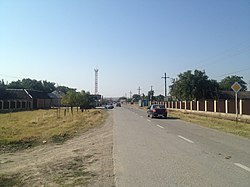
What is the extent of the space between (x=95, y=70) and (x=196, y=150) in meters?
106

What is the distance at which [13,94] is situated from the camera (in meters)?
83.3

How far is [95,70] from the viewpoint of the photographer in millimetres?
115875

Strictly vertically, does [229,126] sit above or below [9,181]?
above

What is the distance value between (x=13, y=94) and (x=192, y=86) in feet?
156

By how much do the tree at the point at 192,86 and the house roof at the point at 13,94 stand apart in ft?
139

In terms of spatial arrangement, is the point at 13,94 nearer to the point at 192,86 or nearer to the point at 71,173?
the point at 192,86

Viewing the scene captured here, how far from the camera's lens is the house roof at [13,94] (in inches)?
3074

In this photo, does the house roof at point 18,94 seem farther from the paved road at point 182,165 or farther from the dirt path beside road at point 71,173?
the paved road at point 182,165

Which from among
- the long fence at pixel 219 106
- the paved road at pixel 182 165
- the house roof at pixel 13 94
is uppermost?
the house roof at pixel 13 94

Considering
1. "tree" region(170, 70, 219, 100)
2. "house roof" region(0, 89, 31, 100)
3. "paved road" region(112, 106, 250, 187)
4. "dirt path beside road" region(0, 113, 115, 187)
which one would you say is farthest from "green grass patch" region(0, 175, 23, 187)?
"house roof" region(0, 89, 31, 100)

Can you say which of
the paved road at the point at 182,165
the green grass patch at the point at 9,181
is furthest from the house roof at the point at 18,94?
the green grass patch at the point at 9,181

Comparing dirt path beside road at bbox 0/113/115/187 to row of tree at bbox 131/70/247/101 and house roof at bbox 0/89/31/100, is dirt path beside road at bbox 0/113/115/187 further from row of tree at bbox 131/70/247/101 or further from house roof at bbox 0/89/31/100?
house roof at bbox 0/89/31/100

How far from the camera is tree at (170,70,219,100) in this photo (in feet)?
222

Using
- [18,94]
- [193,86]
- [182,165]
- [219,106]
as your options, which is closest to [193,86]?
[193,86]
